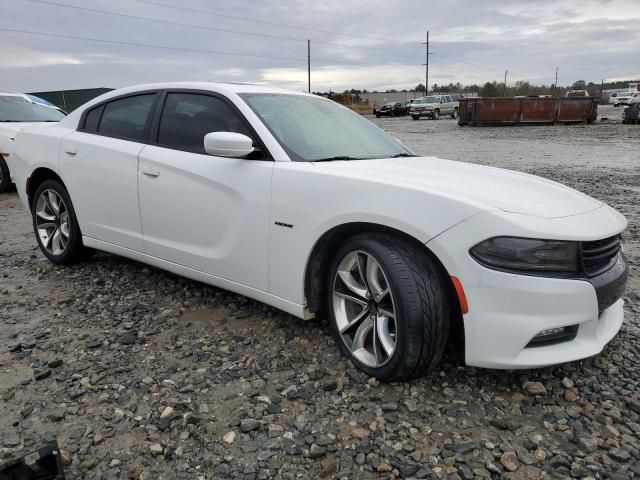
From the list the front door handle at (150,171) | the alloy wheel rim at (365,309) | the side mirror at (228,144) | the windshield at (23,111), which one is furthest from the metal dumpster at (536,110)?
the alloy wheel rim at (365,309)

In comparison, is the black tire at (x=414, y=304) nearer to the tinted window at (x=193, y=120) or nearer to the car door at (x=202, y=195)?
the car door at (x=202, y=195)

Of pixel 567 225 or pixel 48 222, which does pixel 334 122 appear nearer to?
pixel 567 225

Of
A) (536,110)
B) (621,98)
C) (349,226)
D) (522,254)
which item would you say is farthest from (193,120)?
(621,98)

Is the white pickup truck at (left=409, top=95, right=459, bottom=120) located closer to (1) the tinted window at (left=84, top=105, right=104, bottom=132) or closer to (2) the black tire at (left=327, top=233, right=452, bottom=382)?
(1) the tinted window at (left=84, top=105, right=104, bottom=132)

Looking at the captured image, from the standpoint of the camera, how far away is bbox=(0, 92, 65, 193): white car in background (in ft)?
27.3

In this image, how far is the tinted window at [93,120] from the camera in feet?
13.8

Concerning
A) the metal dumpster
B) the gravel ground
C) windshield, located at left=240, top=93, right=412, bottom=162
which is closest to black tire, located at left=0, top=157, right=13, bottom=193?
the gravel ground

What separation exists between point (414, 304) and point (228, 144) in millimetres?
1354

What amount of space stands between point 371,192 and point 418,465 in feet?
4.09

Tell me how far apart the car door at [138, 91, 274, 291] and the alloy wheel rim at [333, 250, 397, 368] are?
0.51 m

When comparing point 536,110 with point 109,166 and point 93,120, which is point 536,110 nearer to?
point 93,120

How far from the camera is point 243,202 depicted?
3.04 meters

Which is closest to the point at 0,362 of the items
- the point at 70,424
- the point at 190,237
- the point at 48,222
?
the point at 70,424

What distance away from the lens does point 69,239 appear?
4.39 metres
